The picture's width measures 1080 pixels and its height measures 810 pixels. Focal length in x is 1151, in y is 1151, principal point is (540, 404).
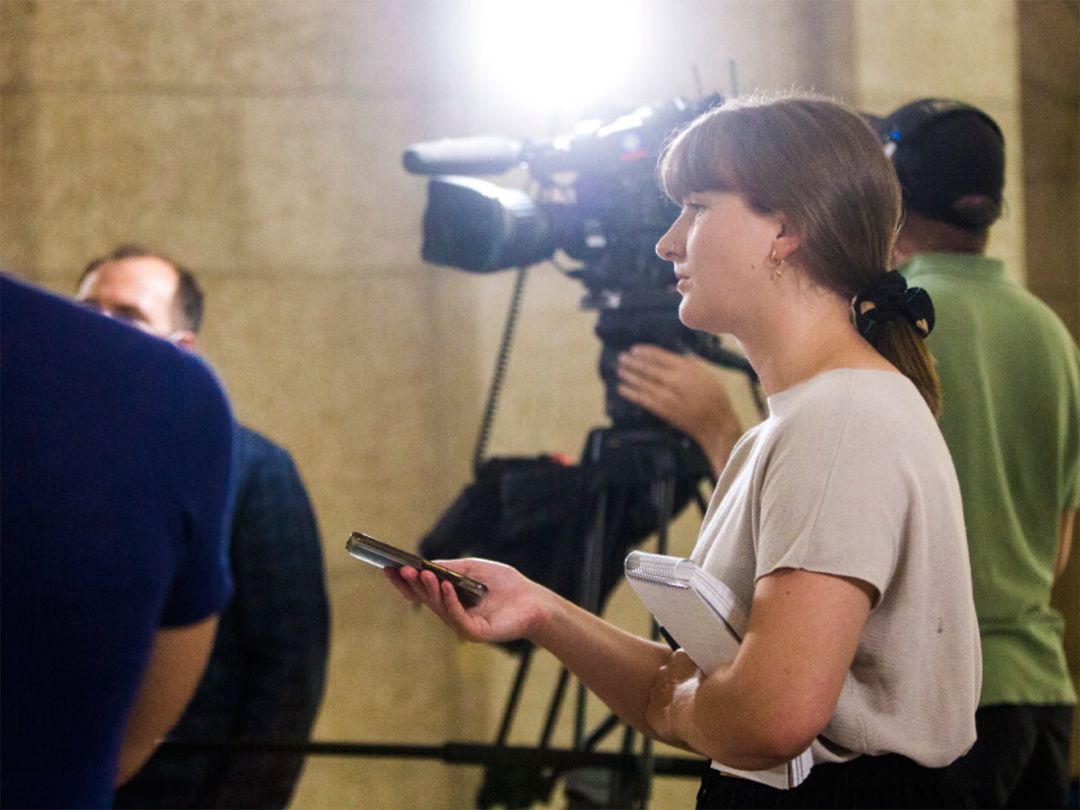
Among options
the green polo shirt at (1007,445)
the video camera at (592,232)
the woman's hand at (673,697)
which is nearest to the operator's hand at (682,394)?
the video camera at (592,232)

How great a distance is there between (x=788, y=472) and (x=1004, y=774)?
2.95 ft

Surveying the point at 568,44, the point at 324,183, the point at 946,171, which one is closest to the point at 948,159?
the point at 946,171

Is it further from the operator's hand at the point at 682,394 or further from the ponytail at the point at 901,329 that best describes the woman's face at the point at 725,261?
A: the operator's hand at the point at 682,394

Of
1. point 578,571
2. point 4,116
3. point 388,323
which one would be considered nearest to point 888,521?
point 578,571

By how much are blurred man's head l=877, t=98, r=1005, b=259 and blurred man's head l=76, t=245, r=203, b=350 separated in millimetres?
1290

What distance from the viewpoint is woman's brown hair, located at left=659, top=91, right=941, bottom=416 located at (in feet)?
2.84

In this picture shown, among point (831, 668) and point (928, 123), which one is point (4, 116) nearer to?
point (928, 123)

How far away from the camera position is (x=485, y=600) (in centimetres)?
96

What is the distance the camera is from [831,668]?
0.77 metres

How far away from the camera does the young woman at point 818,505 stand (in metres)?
0.78

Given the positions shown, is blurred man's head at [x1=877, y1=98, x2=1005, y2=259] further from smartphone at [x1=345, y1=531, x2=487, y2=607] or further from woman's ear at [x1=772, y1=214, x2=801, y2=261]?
smartphone at [x1=345, y1=531, x2=487, y2=607]

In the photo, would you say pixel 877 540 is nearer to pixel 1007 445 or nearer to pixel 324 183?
pixel 1007 445

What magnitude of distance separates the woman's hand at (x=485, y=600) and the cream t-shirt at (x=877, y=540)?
0.16 meters

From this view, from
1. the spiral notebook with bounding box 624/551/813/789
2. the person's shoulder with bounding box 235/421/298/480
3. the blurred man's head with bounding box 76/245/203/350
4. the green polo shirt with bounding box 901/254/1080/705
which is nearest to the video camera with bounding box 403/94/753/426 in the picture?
the green polo shirt with bounding box 901/254/1080/705
